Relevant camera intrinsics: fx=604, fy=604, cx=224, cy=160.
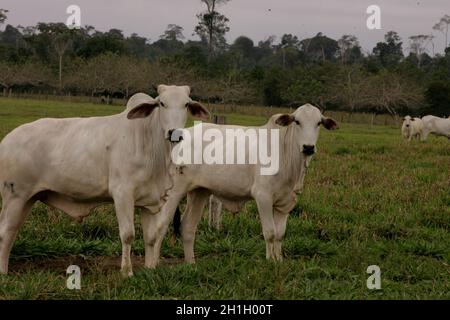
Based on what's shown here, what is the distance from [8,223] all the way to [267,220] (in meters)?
2.53

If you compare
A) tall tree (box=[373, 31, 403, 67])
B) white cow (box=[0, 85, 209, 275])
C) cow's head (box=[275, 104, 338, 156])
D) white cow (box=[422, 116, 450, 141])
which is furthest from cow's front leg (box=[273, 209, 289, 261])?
tall tree (box=[373, 31, 403, 67])

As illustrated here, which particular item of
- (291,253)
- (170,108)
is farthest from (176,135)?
(291,253)

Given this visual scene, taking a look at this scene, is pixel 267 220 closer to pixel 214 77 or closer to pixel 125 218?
pixel 125 218

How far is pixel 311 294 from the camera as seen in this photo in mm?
4852

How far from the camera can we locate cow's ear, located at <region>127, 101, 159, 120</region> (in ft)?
17.8

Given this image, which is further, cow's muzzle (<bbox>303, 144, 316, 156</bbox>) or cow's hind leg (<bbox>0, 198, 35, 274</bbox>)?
cow's muzzle (<bbox>303, 144, 316, 156</bbox>)

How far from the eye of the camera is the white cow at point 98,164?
5336 mm

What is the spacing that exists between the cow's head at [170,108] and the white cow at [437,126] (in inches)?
765

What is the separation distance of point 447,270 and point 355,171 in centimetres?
643

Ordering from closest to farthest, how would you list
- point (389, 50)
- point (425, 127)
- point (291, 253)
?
point (291, 253), point (425, 127), point (389, 50)

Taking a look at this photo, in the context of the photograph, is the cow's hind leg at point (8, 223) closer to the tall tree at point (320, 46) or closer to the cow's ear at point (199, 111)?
the cow's ear at point (199, 111)

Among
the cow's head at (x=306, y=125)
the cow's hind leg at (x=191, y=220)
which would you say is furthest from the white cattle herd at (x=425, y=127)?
the cow's head at (x=306, y=125)

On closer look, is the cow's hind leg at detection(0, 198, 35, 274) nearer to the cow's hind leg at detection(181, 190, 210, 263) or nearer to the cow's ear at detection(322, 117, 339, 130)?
the cow's hind leg at detection(181, 190, 210, 263)

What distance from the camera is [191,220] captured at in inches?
266
